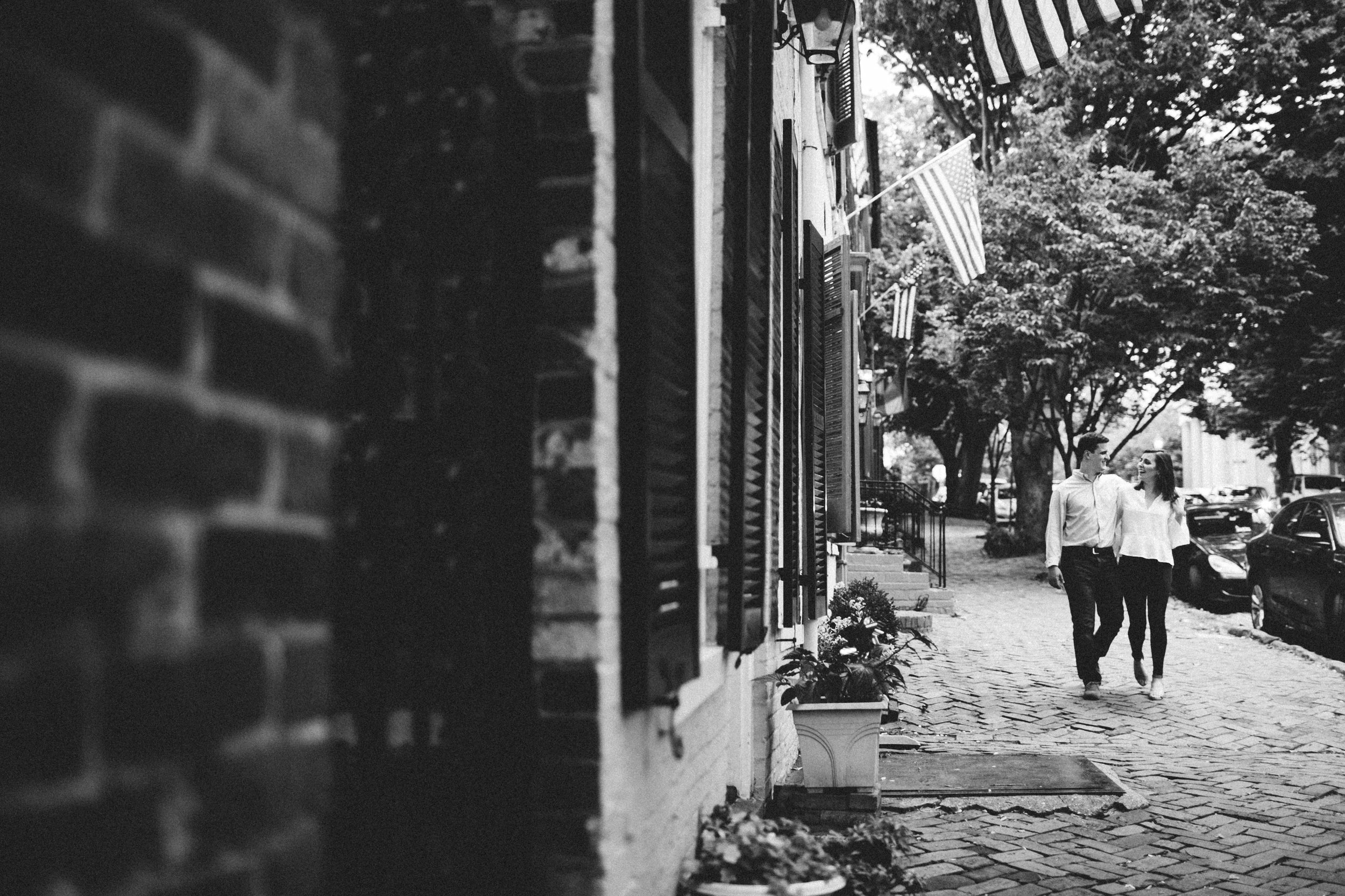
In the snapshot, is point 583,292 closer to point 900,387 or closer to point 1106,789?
point 1106,789

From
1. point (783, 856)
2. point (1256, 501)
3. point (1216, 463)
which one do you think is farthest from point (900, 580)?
point (1216, 463)

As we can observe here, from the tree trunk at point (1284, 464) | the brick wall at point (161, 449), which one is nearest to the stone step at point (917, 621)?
the brick wall at point (161, 449)

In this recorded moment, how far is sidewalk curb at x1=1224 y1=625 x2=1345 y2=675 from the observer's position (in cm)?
1031

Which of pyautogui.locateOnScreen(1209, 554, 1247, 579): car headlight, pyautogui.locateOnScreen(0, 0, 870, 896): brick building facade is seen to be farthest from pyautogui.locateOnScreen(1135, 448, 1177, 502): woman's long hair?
pyautogui.locateOnScreen(1209, 554, 1247, 579): car headlight

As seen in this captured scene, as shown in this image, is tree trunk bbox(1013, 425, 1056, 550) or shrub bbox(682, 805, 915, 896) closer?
shrub bbox(682, 805, 915, 896)

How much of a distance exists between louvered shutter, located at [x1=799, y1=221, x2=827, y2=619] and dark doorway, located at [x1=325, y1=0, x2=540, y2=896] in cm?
377

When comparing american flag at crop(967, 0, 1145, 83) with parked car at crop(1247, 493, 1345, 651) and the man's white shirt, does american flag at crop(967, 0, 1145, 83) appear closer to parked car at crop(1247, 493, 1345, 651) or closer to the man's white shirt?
the man's white shirt

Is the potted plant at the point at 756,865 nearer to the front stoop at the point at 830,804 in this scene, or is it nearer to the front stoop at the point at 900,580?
the front stoop at the point at 830,804

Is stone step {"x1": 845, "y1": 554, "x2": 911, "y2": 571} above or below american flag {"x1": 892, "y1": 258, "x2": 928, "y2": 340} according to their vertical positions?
below

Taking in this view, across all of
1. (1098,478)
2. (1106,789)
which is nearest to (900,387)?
(1098,478)

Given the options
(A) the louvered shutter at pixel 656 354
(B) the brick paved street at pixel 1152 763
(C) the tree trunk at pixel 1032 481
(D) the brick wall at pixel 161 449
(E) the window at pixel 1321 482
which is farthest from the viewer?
(E) the window at pixel 1321 482

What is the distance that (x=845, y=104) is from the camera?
34.8 feet

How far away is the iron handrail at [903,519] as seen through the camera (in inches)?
719

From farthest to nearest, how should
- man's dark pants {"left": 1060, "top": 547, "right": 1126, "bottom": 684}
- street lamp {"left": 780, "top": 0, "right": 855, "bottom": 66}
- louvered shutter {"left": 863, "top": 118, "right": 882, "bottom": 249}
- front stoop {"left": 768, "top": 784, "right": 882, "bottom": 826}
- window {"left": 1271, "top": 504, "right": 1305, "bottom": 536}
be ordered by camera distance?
louvered shutter {"left": 863, "top": 118, "right": 882, "bottom": 249} → window {"left": 1271, "top": 504, "right": 1305, "bottom": 536} → man's dark pants {"left": 1060, "top": 547, "right": 1126, "bottom": 684} → street lamp {"left": 780, "top": 0, "right": 855, "bottom": 66} → front stoop {"left": 768, "top": 784, "right": 882, "bottom": 826}
